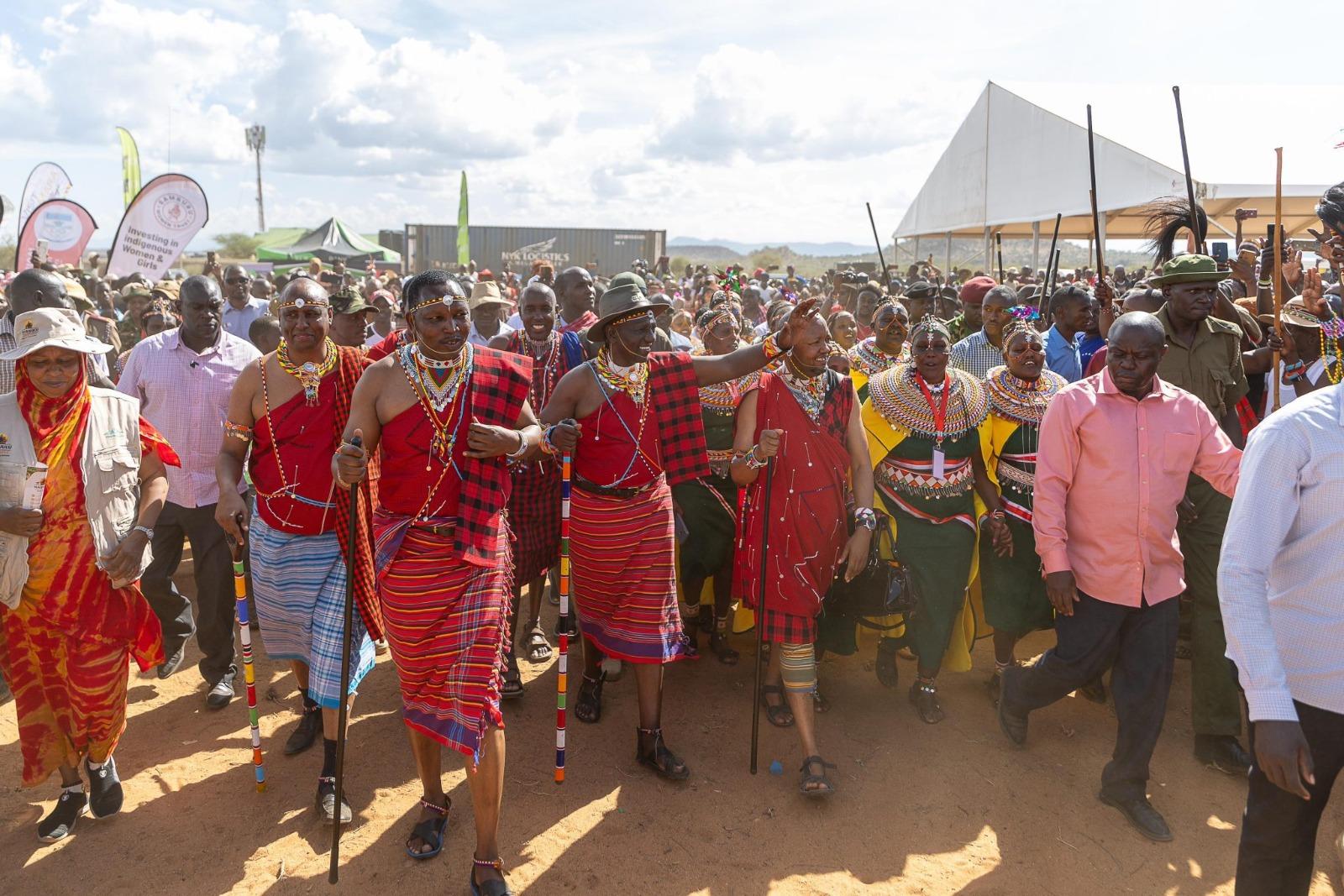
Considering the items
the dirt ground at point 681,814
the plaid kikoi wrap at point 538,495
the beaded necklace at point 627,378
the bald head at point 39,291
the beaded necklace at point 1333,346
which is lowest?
the dirt ground at point 681,814

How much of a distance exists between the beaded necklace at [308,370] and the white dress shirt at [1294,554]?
11.8 feet

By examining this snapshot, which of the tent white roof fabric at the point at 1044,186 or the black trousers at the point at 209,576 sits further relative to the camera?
the tent white roof fabric at the point at 1044,186

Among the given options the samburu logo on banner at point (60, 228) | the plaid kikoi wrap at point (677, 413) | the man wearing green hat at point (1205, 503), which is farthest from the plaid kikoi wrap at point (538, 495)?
the samburu logo on banner at point (60, 228)

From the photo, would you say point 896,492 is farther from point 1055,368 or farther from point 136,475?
point 136,475

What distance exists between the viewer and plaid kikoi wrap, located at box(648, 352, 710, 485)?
4.54 m

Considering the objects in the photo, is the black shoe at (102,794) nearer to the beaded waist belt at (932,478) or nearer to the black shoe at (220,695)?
the black shoe at (220,695)

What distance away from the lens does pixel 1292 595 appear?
2617 millimetres

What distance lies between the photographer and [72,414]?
3.89 metres

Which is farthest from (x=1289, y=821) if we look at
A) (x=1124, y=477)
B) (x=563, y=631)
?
(x=563, y=631)

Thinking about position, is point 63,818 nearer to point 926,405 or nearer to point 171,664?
point 171,664

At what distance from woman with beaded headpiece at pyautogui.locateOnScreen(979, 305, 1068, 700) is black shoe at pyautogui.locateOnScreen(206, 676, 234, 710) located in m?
4.31

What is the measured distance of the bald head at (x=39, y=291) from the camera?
480cm

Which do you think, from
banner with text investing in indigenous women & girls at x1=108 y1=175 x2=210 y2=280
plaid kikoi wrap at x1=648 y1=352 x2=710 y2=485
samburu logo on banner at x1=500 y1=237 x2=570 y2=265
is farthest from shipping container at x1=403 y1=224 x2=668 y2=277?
plaid kikoi wrap at x1=648 y1=352 x2=710 y2=485

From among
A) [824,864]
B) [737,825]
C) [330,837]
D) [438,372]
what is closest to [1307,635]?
[824,864]
